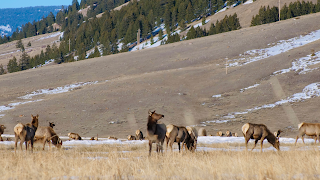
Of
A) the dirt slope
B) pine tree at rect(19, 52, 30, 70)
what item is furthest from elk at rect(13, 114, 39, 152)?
pine tree at rect(19, 52, 30, 70)

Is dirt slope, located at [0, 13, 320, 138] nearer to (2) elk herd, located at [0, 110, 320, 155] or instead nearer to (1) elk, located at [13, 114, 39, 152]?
(2) elk herd, located at [0, 110, 320, 155]

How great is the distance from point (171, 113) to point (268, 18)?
2820 inches

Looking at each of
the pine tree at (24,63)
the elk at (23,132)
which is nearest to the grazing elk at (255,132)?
the elk at (23,132)

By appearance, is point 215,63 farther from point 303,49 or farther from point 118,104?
point 118,104

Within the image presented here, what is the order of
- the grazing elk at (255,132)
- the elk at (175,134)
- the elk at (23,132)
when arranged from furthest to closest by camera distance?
1. the grazing elk at (255,132)
2. the elk at (175,134)
3. the elk at (23,132)

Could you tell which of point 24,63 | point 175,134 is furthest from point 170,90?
point 24,63

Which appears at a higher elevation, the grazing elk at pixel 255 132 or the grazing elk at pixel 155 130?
the grazing elk at pixel 155 130

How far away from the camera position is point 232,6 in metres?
129

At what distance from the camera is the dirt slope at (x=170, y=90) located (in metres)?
34.8

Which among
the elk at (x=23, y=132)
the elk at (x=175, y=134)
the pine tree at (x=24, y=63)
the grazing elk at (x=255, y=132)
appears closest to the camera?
the elk at (x=23, y=132)

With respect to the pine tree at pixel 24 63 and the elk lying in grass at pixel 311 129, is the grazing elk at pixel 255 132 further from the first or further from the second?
the pine tree at pixel 24 63

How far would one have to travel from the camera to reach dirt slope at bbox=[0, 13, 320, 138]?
1372 inches

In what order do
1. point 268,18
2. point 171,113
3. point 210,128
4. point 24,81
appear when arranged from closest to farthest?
point 210,128 → point 171,113 → point 24,81 → point 268,18

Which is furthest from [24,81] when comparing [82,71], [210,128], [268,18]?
[268,18]
